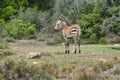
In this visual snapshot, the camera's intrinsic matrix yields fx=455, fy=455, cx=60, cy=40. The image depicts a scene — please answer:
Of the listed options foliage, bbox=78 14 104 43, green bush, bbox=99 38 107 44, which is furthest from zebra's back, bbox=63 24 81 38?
foliage, bbox=78 14 104 43

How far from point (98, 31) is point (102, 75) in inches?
840

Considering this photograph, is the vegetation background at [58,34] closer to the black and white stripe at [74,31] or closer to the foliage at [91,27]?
the foliage at [91,27]

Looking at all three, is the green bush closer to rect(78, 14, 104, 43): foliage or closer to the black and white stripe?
rect(78, 14, 104, 43): foliage

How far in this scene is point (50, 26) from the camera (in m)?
39.6

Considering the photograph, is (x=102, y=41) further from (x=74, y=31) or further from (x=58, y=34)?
(x=74, y=31)

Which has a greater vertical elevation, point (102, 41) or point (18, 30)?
point (18, 30)

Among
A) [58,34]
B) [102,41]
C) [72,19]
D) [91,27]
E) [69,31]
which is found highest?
[69,31]

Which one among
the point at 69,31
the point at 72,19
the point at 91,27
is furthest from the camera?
A: the point at 72,19

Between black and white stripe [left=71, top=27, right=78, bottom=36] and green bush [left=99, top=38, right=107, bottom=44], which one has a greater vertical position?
black and white stripe [left=71, top=27, right=78, bottom=36]

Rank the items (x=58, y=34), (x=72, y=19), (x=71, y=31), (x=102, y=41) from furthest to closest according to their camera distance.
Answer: (x=72, y=19) < (x=58, y=34) < (x=102, y=41) < (x=71, y=31)

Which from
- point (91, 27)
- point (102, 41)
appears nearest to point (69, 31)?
point (102, 41)

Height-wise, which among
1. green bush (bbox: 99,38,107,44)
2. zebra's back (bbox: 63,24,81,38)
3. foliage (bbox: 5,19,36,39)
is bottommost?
green bush (bbox: 99,38,107,44)

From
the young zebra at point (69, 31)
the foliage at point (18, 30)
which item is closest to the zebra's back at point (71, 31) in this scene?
the young zebra at point (69, 31)

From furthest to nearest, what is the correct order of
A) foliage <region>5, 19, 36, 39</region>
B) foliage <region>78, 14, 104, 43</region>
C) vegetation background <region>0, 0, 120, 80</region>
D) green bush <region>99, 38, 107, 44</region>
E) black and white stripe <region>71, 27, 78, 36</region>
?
1. foliage <region>5, 19, 36, 39</region>
2. foliage <region>78, 14, 104, 43</region>
3. green bush <region>99, 38, 107, 44</region>
4. black and white stripe <region>71, 27, 78, 36</region>
5. vegetation background <region>0, 0, 120, 80</region>
